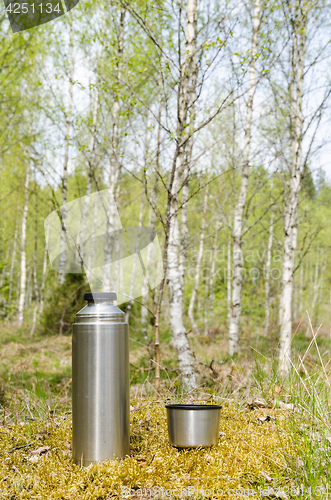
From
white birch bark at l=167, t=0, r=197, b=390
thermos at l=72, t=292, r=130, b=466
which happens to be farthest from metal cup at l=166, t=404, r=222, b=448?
white birch bark at l=167, t=0, r=197, b=390

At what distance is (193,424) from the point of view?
2.14 meters

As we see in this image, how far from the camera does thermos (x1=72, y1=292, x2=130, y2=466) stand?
209 cm

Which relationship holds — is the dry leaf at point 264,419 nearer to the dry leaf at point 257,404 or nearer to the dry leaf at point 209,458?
the dry leaf at point 257,404

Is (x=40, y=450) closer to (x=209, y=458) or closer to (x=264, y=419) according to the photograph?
(x=209, y=458)

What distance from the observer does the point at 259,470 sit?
2025mm

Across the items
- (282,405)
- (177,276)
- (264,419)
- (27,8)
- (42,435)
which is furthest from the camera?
(27,8)

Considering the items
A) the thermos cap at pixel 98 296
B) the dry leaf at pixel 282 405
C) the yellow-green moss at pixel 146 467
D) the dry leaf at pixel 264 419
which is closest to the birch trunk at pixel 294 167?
the dry leaf at pixel 282 405

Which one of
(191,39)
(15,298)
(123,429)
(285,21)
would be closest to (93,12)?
(285,21)

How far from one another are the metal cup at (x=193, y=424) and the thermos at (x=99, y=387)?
0.26m

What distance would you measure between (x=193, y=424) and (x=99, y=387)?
531 mm

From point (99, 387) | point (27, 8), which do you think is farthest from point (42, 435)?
point (27, 8)

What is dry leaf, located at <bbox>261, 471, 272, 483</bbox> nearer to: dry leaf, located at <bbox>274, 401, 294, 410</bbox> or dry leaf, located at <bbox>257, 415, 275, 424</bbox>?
dry leaf, located at <bbox>257, 415, 275, 424</bbox>

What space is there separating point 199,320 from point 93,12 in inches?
567

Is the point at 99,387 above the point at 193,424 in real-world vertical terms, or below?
above
